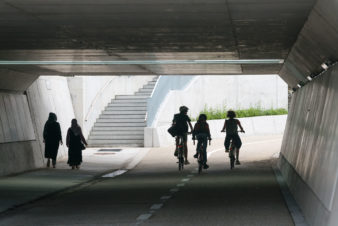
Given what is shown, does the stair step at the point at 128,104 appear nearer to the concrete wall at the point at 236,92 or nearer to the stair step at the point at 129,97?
the stair step at the point at 129,97

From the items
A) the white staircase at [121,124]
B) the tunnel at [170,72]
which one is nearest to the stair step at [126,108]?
the white staircase at [121,124]

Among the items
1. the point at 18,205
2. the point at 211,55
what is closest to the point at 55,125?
the point at 211,55

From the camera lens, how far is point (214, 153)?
33531mm

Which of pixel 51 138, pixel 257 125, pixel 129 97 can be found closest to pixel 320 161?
pixel 51 138

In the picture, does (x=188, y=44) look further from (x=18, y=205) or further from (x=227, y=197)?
(x=18, y=205)

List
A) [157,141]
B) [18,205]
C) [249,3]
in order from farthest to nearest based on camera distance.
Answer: [157,141], [18,205], [249,3]

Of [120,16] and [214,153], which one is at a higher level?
[120,16]

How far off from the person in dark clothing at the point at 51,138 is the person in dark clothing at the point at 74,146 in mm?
448

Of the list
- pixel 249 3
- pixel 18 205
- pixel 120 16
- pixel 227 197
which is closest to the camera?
pixel 249 3

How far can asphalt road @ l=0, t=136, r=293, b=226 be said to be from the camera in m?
12.6

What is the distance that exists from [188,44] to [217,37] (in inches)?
58.1

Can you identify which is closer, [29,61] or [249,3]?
[249,3]

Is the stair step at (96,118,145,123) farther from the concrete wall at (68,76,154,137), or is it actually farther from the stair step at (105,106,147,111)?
the stair step at (105,106,147,111)

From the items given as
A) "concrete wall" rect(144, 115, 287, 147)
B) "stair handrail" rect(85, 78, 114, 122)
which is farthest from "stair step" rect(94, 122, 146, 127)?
"concrete wall" rect(144, 115, 287, 147)
